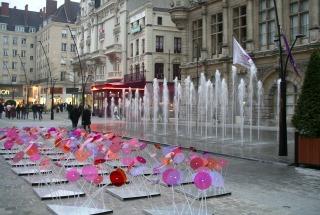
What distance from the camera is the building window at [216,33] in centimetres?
4340

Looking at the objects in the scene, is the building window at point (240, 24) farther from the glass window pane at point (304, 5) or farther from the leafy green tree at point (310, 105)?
the leafy green tree at point (310, 105)

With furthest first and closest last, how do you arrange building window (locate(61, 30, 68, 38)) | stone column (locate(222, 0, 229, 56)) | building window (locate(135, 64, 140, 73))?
1. building window (locate(61, 30, 68, 38))
2. building window (locate(135, 64, 140, 73))
3. stone column (locate(222, 0, 229, 56))

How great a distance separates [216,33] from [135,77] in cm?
1924

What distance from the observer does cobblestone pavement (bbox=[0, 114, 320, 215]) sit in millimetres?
8383

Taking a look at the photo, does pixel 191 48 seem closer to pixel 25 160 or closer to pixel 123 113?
pixel 123 113

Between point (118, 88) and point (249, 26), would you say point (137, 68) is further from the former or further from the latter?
point (249, 26)

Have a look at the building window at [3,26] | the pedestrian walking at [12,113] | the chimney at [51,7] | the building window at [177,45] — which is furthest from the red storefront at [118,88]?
the building window at [3,26]

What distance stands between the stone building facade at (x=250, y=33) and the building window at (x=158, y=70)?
10.2 m

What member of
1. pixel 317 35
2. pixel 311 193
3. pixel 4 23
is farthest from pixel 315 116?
pixel 4 23

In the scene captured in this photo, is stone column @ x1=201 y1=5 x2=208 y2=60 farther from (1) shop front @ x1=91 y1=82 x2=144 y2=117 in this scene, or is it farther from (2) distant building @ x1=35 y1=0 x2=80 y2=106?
(2) distant building @ x1=35 y1=0 x2=80 y2=106

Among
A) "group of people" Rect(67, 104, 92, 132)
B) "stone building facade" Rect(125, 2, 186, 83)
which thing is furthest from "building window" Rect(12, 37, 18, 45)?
"group of people" Rect(67, 104, 92, 132)

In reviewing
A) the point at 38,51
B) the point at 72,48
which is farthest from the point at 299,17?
the point at 38,51

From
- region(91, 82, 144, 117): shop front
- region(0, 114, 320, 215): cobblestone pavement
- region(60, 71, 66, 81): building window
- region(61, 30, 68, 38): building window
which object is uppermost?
region(61, 30, 68, 38): building window

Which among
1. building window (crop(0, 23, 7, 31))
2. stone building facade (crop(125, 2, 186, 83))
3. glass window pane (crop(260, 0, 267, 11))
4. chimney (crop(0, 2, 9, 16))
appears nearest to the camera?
glass window pane (crop(260, 0, 267, 11))
